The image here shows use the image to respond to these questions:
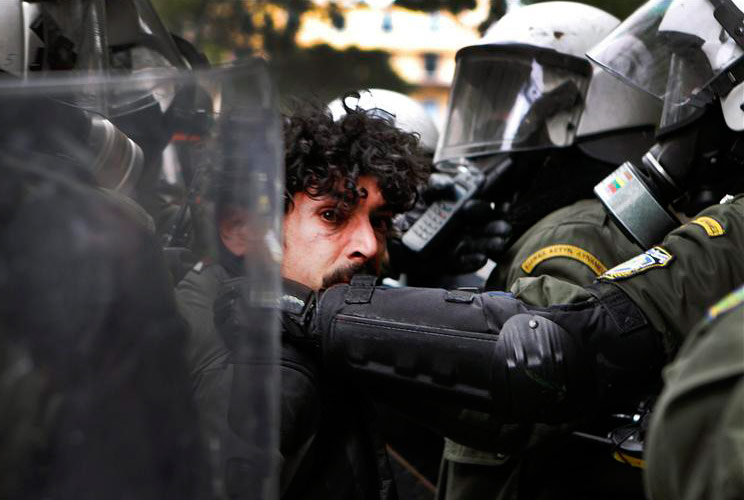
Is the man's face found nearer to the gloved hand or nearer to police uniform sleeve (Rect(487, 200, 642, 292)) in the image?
police uniform sleeve (Rect(487, 200, 642, 292))

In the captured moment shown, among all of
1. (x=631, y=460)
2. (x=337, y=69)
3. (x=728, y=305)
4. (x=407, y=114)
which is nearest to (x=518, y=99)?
(x=407, y=114)

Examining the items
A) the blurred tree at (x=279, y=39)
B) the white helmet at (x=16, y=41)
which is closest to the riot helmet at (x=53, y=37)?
the white helmet at (x=16, y=41)

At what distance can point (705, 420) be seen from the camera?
0.83 meters

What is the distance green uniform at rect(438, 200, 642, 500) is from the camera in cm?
221

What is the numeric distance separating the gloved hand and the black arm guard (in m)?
0.86

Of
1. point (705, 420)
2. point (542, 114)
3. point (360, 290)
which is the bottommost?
point (360, 290)

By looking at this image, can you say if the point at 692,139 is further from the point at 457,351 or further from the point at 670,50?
the point at 457,351

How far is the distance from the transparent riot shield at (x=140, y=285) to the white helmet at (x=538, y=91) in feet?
6.11

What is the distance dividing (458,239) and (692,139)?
77 cm

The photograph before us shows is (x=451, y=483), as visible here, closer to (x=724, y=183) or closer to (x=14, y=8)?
(x=724, y=183)

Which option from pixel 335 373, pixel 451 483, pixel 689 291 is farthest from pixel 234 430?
pixel 451 483

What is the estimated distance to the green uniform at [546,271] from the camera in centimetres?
221

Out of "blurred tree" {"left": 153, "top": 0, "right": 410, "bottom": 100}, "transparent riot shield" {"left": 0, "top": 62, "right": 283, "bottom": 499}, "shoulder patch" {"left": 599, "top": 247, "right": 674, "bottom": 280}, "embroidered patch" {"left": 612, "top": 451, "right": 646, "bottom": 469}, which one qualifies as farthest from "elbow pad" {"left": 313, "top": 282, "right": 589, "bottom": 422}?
"blurred tree" {"left": 153, "top": 0, "right": 410, "bottom": 100}

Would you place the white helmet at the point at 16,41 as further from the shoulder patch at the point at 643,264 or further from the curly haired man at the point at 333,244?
the shoulder patch at the point at 643,264
